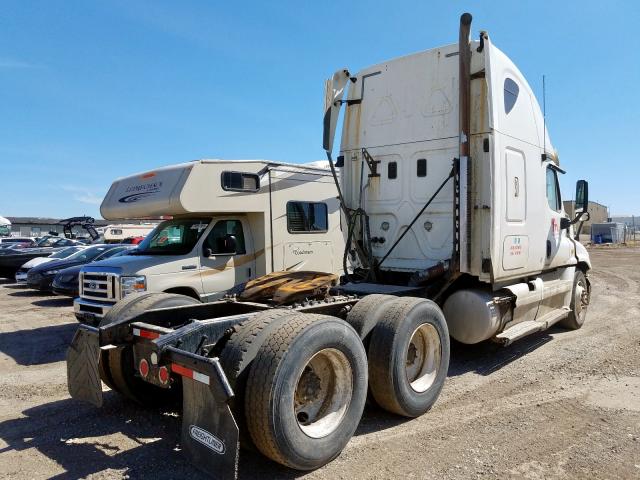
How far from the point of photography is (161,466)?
3715 mm

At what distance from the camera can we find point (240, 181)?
8.16 m

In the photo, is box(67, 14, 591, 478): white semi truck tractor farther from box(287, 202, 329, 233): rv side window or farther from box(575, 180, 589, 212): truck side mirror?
box(287, 202, 329, 233): rv side window

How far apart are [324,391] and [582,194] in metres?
6.23

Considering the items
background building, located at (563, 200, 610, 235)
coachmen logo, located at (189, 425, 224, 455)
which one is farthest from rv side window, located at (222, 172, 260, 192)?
background building, located at (563, 200, 610, 235)

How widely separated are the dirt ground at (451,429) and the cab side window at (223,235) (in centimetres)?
273

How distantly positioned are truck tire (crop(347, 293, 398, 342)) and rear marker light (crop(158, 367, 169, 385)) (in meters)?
1.72

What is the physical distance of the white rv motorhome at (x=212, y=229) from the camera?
759 cm

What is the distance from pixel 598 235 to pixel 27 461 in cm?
4410

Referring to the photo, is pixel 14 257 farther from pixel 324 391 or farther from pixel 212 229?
pixel 324 391

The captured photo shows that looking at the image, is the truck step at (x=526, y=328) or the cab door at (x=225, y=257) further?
the cab door at (x=225, y=257)

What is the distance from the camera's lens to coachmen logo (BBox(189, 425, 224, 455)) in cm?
312

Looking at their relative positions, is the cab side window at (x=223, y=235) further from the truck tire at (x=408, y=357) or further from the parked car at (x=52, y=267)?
the parked car at (x=52, y=267)

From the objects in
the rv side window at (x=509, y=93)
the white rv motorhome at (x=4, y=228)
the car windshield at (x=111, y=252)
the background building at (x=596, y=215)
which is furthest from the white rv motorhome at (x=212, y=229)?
the white rv motorhome at (x=4, y=228)

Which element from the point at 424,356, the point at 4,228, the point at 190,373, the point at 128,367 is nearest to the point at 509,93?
the point at 424,356
